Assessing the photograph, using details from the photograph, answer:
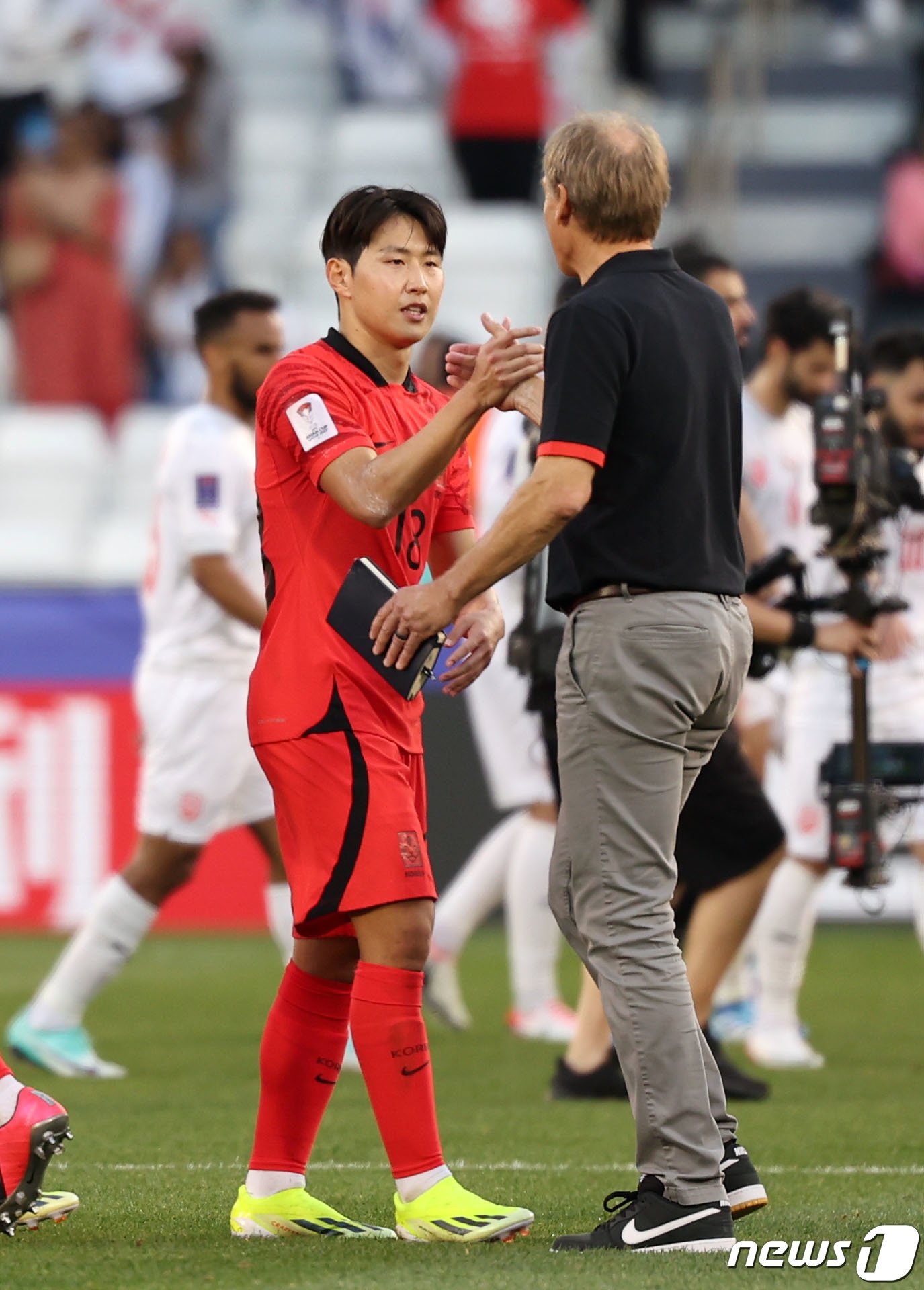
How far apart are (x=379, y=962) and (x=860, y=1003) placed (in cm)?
495

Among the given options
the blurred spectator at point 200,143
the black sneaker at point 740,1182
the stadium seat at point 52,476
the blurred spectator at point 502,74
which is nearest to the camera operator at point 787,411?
the black sneaker at point 740,1182

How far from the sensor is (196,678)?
7133 mm

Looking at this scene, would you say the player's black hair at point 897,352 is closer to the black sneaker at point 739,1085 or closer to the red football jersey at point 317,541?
the black sneaker at point 739,1085

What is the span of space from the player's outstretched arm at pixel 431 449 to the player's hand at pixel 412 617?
146 millimetres

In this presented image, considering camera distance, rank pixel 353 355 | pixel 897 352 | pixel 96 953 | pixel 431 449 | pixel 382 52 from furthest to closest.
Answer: pixel 382 52 < pixel 897 352 < pixel 96 953 < pixel 353 355 < pixel 431 449

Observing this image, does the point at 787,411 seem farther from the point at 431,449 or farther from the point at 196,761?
the point at 431,449

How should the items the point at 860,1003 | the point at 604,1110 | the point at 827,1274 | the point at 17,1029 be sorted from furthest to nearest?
the point at 860,1003
the point at 17,1029
the point at 604,1110
the point at 827,1274

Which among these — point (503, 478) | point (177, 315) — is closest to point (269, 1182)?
point (503, 478)

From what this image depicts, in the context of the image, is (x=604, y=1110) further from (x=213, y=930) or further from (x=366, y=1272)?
(x=213, y=930)

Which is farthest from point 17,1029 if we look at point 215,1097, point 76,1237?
point 76,1237

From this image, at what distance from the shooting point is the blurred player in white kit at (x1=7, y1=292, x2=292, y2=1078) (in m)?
6.96

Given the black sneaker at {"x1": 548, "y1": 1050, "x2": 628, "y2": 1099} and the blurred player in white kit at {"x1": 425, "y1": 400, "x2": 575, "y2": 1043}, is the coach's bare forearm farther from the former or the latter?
the blurred player in white kit at {"x1": 425, "y1": 400, "x2": 575, "y2": 1043}

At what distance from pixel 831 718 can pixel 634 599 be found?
344cm

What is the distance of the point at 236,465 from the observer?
7.07 m
